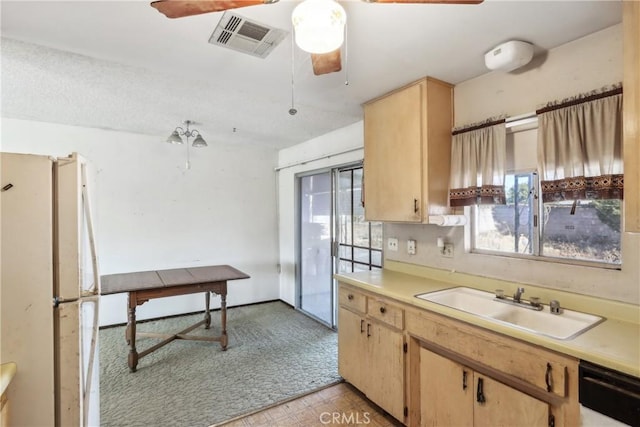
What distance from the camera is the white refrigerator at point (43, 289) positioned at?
133 centimetres

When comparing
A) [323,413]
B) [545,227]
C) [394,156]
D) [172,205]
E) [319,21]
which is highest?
[319,21]

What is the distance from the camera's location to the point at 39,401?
137 cm

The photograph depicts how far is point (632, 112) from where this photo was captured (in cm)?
127

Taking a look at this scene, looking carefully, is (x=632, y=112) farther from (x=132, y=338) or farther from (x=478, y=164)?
(x=132, y=338)

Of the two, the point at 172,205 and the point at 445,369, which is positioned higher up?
the point at 172,205

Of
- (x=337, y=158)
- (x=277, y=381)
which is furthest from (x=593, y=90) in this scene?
(x=277, y=381)

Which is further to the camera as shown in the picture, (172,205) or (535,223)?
(172,205)

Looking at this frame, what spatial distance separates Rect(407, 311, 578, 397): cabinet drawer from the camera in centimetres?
133

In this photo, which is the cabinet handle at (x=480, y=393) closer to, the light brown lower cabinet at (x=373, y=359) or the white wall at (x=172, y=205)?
the light brown lower cabinet at (x=373, y=359)

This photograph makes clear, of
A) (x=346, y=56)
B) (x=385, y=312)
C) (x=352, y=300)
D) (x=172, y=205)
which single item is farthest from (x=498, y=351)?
(x=172, y=205)

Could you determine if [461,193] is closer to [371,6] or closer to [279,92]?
[371,6]

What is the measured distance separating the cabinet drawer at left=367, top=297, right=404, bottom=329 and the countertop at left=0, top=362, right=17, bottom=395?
1.92 meters

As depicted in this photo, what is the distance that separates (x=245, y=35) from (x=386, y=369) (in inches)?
88.8

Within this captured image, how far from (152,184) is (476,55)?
384 centimetres
